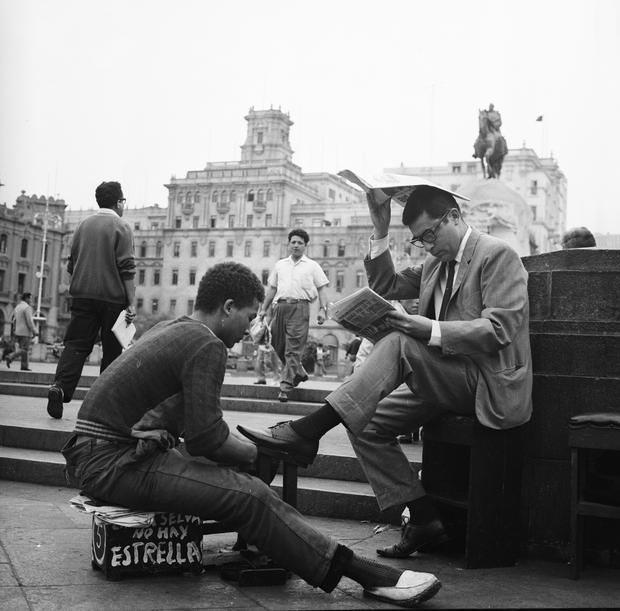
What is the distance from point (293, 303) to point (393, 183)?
5.41 metres

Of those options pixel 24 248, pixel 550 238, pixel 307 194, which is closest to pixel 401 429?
pixel 24 248

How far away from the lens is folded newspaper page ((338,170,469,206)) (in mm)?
4492

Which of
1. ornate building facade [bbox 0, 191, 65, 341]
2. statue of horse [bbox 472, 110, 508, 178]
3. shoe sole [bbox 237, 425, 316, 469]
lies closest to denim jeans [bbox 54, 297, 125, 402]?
shoe sole [bbox 237, 425, 316, 469]

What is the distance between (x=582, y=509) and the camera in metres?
3.98

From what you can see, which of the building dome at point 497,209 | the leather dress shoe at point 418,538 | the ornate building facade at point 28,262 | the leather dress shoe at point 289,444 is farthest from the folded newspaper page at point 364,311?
the ornate building facade at point 28,262

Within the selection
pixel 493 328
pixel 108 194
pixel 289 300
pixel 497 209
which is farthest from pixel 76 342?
pixel 497 209

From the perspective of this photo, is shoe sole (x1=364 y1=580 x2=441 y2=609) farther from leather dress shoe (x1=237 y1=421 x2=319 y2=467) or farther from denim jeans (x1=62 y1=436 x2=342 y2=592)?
leather dress shoe (x1=237 y1=421 x2=319 y2=467)

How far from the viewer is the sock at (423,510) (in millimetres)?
4344

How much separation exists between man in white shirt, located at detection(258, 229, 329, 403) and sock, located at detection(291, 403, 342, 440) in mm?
5824

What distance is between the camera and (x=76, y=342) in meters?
7.13

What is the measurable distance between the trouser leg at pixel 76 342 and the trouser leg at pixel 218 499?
11.5ft

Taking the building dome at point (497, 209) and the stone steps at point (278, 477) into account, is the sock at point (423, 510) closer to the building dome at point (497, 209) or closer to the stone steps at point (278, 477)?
the stone steps at point (278, 477)

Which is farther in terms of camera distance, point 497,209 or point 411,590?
point 497,209

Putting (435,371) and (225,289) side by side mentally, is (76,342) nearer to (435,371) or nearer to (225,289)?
(225,289)
